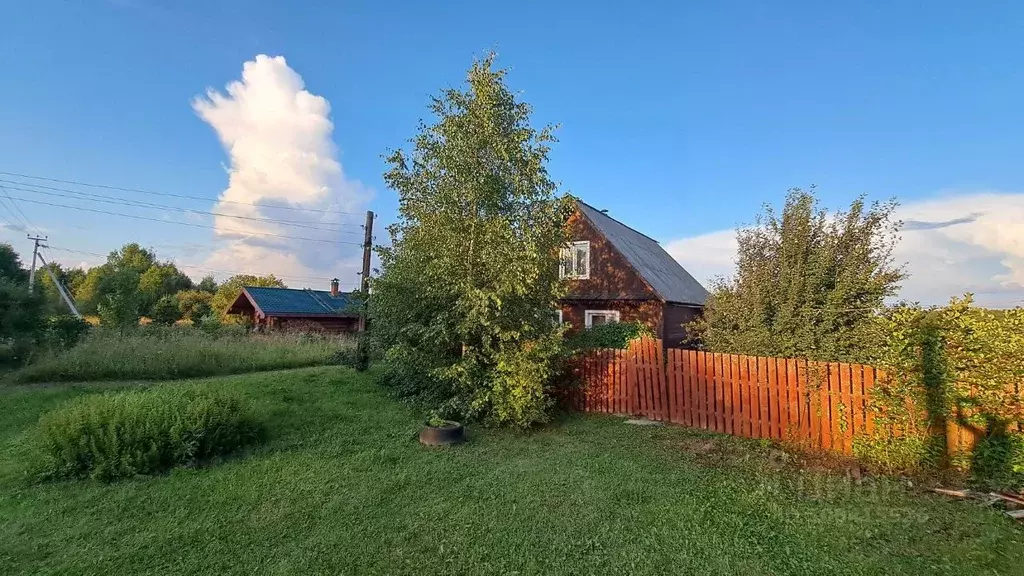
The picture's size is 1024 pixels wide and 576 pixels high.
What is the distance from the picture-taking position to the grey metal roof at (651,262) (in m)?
14.5

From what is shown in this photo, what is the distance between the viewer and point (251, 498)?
418cm

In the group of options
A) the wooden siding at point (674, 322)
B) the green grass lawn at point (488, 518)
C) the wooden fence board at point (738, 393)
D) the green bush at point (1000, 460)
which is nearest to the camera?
the green grass lawn at point (488, 518)

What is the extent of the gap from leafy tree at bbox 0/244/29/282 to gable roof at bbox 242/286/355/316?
7377mm

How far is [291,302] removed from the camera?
73.4ft

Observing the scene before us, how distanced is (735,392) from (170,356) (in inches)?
483

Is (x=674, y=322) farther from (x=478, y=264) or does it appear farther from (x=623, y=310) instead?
(x=478, y=264)

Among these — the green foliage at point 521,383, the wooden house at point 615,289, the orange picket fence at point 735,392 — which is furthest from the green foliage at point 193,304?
the orange picket fence at point 735,392

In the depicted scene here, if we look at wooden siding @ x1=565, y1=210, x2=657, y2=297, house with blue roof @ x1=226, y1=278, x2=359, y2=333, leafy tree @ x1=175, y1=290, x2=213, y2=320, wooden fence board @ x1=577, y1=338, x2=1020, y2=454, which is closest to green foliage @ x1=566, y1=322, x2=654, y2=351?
wooden fence board @ x1=577, y1=338, x2=1020, y2=454

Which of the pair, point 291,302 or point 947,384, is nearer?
point 947,384

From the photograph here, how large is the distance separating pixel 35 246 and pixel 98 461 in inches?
1604

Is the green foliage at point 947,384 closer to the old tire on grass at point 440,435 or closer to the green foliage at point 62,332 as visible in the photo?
the old tire on grass at point 440,435

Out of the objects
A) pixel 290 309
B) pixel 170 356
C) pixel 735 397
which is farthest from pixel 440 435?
pixel 290 309

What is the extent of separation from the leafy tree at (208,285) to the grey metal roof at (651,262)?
4412cm

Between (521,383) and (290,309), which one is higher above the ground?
(290,309)
